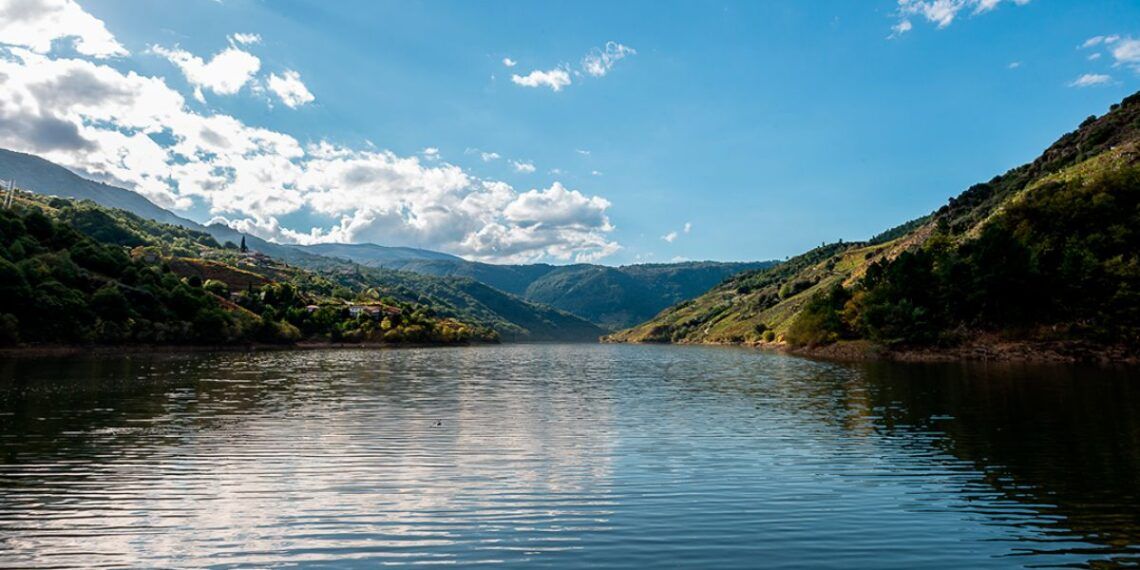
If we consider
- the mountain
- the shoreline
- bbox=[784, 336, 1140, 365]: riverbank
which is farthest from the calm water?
the mountain

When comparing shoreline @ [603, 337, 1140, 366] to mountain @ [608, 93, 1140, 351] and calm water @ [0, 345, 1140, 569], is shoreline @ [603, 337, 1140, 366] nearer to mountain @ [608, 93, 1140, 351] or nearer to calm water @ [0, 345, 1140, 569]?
mountain @ [608, 93, 1140, 351]

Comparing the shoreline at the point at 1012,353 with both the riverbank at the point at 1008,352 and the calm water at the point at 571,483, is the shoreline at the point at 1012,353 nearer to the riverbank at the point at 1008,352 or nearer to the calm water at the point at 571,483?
the riverbank at the point at 1008,352

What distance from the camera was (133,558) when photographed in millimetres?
17594

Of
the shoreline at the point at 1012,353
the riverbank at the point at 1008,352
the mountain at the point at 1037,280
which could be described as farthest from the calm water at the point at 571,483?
the mountain at the point at 1037,280

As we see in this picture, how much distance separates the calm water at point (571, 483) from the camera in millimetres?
18484

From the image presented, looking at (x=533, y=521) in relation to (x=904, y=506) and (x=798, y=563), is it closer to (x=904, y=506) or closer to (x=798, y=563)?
(x=798, y=563)

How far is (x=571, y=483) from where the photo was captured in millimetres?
27156

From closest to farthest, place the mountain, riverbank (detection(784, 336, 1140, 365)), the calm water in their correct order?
the calm water, riverbank (detection(784, 336, 1140, 365)), the mountain

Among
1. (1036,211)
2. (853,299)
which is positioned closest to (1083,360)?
(1036,211)

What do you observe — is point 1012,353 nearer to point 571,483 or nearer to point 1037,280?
point 1037,280

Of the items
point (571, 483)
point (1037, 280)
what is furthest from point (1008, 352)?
point (571, 483)

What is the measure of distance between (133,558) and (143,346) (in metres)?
163

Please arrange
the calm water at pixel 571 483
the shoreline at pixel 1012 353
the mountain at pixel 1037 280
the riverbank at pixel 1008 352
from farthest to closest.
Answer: the mountain at pixel 1037 280
the riverbank at pixel 1008 352
the shoreline at pixel 1012 353
the calm water at pixel 571 483

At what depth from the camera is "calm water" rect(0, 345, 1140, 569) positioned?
60.6ft
